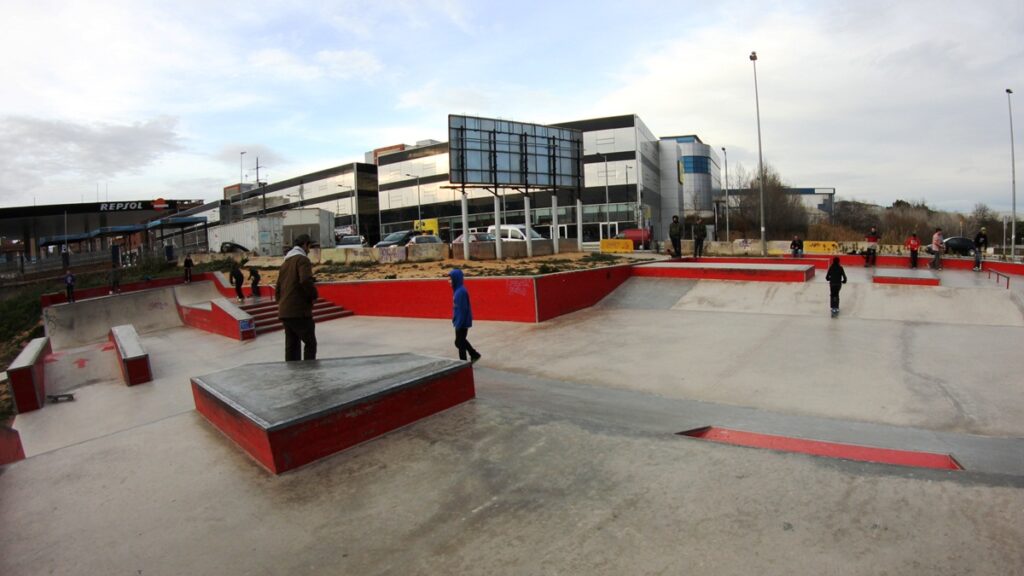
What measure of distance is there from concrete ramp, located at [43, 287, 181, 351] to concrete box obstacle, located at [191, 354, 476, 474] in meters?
18.7

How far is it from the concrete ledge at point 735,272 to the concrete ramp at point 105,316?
1889 cm

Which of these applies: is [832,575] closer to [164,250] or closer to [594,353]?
[594,353]

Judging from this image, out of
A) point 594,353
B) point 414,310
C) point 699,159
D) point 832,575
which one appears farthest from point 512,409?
point 699,159

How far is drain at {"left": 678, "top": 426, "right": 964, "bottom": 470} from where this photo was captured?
4297 millimetres

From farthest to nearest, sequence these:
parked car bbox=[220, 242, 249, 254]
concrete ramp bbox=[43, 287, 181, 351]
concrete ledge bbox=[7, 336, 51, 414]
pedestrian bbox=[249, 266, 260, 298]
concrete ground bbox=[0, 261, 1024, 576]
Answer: parked car bbox=[220, 242, 249, 254] < concrete ramp bbox=[43, 287, 181, 351] < pedestrian bbox=[249, 266, 260, 298] < concrete ledge bbox=[7, 336, 51, 414] < concrete ground bbox=[0, 261, 1024, 576]

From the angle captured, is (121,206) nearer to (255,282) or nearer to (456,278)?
(255,282)

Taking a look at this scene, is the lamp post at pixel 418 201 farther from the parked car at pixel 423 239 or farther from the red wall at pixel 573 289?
the red wall at pixel 573 289

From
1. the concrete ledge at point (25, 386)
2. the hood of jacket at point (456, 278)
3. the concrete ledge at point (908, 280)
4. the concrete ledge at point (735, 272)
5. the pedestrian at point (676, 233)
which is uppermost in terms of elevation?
the pedestrian at point (676, 233)

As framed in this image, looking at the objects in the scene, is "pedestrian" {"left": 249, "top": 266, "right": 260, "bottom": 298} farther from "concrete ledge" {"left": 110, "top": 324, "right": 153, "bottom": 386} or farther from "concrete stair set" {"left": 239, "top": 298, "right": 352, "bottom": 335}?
"concrete ledge" {"left": 110, "top": 324, "right": 153, "bottom": 386}

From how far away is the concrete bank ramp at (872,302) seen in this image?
1193cm

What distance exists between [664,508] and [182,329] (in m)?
21.0

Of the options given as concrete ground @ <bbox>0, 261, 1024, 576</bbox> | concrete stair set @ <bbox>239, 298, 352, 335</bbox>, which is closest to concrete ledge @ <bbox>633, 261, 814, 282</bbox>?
concrete ground @ <bbox>0, 261, 1024, 576</bbox>

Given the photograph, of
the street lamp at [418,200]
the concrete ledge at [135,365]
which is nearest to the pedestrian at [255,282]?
the concrete ledge at [135,365]

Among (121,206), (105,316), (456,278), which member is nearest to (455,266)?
(456,278)
